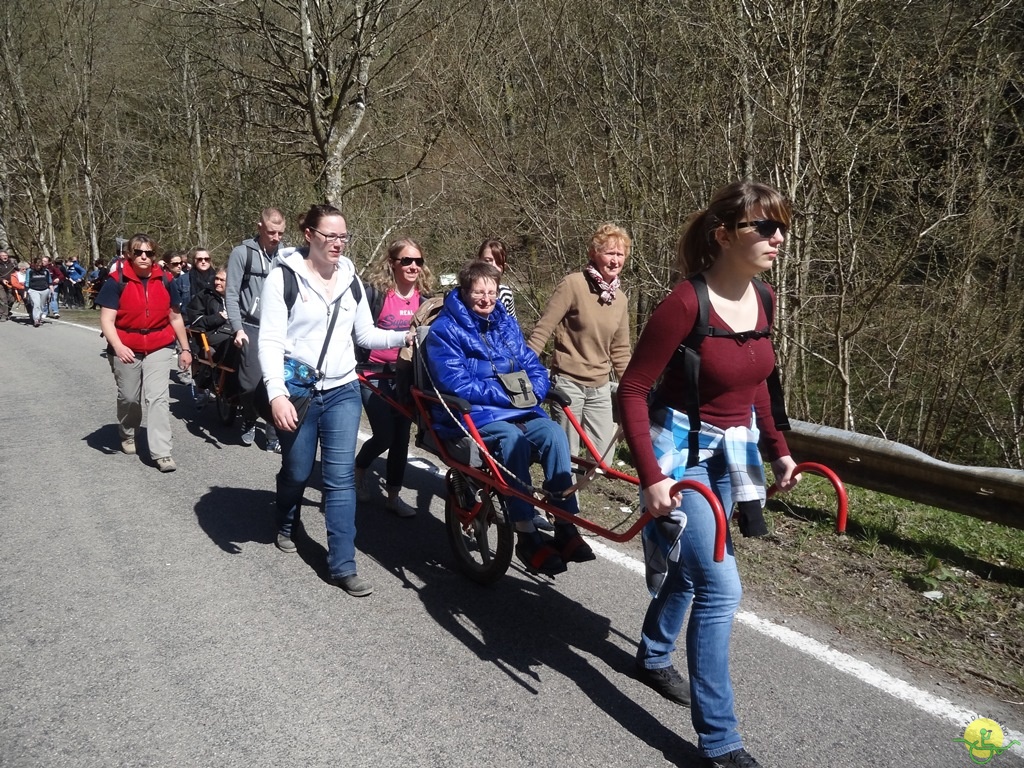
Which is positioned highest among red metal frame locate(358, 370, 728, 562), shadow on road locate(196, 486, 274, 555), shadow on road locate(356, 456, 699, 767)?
red metal frame locate(358, 370, 728, 562)

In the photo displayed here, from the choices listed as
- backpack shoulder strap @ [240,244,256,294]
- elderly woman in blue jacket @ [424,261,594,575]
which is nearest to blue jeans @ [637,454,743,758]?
elderly woman in blue jacket @ [424,261,594,575]

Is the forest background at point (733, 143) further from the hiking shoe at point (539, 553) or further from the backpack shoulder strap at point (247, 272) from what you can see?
the hiking shoe at point (539, 553)

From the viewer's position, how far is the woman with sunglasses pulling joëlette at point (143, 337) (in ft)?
22.5

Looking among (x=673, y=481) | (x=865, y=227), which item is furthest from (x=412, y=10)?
(x=673, y=481)

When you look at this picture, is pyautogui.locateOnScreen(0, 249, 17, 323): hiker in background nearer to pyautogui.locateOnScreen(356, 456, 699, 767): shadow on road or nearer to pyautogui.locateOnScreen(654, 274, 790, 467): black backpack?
pyautogui.locateOnScreen(356, 456, 699, 767): shadow on road

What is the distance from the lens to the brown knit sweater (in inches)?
217

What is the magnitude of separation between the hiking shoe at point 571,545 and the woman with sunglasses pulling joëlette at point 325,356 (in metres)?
1.13

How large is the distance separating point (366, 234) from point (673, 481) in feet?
47.0

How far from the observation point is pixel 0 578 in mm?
4641

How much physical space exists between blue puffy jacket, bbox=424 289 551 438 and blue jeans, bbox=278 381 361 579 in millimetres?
506

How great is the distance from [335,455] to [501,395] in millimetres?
982

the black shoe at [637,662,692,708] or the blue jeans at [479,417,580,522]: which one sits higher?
the blue jeans at [479,417,580,522]

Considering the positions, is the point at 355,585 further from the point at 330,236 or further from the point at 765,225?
the point at 765,225

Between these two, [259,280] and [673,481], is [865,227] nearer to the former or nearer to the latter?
[259,280]
